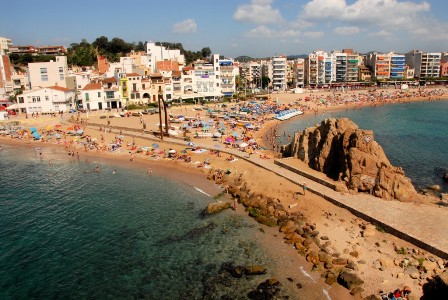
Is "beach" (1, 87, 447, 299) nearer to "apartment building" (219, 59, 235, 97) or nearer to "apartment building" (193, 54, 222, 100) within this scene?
"apartment building" (193, 54, 222, 100)

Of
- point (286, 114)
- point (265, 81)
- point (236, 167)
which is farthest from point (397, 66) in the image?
point (236, 167)

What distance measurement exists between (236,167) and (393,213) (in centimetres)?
1711

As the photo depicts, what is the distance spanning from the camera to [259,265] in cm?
2111

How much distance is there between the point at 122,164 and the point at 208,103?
146 feet

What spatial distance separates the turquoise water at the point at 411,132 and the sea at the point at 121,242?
2060 cm

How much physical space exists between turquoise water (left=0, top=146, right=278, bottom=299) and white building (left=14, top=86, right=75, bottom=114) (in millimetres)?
37982

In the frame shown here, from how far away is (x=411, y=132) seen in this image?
206 ft

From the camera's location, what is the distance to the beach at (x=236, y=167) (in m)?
20.7

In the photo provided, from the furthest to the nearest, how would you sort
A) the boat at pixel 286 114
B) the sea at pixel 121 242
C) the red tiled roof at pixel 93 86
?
the red tiled roof at pixel 93 86 < the boat at pixel 286 114 < the sea at pixel 121 242

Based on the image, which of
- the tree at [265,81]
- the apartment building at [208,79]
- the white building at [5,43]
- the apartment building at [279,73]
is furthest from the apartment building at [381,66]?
the white building at [5,43]

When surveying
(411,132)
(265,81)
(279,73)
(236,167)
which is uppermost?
(279,73)

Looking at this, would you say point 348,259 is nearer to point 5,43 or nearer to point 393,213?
point 393,213

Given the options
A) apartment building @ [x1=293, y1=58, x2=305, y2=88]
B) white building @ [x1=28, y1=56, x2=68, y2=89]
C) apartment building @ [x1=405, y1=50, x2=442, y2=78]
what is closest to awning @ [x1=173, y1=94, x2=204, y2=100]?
white building @ [x1=28, y1=56, x2=68, y2=89]

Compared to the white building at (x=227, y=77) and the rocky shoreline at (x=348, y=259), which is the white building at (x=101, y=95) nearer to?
the white building at (x=227, y=77)
